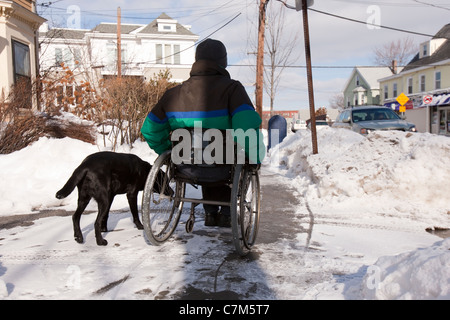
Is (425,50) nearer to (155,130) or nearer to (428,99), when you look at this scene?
(428,99)

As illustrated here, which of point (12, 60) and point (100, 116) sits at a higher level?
point (12, 60)

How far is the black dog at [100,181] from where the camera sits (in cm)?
337

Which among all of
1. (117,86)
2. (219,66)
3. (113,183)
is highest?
(117,86)

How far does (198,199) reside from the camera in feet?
10.9

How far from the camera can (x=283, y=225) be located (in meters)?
4.52

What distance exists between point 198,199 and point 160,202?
572 millimetres

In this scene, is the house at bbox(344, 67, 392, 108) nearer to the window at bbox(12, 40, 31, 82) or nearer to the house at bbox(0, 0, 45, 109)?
the house at bbox(0, 0, 45, 109)

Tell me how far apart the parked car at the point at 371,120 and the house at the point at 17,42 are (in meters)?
9.62

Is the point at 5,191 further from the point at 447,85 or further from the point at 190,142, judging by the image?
the point at 447,85

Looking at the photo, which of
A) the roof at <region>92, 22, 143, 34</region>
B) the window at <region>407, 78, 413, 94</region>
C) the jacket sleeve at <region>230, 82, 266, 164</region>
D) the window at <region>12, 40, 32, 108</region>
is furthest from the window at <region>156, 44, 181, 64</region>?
the jacket sleeve at <region>230, 82, 266, 164</region>

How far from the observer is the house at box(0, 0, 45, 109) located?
38.7 feet

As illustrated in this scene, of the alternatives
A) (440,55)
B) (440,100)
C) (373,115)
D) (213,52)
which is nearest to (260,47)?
(373,115)

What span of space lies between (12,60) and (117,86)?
15.1 ft
